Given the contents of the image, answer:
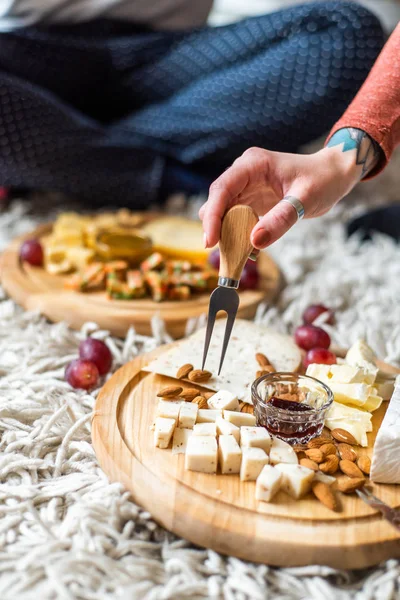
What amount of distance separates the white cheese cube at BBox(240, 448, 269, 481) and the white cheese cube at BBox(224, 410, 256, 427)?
83mm

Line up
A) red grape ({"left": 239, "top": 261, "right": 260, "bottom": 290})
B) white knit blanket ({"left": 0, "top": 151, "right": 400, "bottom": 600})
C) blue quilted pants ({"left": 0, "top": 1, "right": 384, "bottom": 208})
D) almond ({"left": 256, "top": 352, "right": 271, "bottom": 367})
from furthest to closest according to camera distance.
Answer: blue quilted pants ({"left": 0, "top": 1, "right": 384, "bottom": 208}) → red grape ({"left": 239, "top": 261, "right": 260, "bottom": 290}) → almond ({"left": 256, "top": 352, "right": 271, "bottom": 367}) → white knit blanket ({"left": 0, "top": 151, "right": 400, "bottom": 600})

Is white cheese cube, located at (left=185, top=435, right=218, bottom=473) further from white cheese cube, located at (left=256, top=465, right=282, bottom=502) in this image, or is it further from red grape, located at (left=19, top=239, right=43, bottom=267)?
red grape, located at (left=19, top=239, right=43, bottom=267)

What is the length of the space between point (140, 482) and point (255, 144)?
1.32 meters

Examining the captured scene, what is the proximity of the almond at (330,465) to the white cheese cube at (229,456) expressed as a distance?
0.12 meters

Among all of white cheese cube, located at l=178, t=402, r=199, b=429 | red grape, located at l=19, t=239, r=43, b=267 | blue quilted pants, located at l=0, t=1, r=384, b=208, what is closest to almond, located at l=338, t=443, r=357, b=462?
white cheese cube, located at l=178, t=402, r=199, b=429

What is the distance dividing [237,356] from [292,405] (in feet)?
0.66

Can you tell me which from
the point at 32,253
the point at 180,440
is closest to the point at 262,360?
the point at 180,440

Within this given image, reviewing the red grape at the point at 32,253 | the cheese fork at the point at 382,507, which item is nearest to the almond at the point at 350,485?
the cheese fork at the point at 382,507

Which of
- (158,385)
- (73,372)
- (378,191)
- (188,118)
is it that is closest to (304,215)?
(158,385)

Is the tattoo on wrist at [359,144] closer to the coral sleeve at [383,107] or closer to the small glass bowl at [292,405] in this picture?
the coral sleeve at [383,107]

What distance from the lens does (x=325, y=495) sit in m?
0.84

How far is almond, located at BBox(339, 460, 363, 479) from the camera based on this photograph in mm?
885

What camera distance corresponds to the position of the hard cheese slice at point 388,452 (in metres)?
0.85

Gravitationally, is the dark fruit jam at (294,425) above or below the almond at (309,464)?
above
